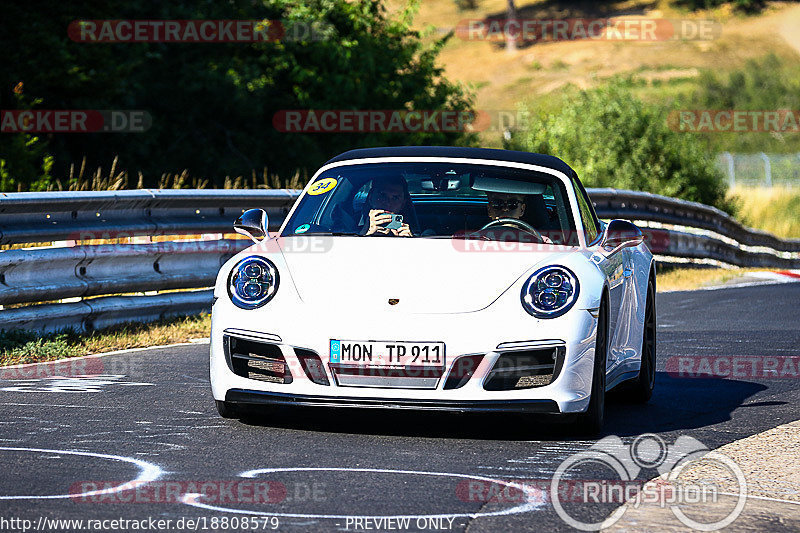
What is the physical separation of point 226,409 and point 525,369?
4.77 feet

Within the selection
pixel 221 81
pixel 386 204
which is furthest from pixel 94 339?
pixel 221 81

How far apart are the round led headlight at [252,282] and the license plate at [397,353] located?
0.52m

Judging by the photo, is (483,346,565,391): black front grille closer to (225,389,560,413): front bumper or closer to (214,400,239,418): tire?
(225,389,560,413): front bumper

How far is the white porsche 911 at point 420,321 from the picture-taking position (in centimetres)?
609

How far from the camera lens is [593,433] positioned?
6.48 metres

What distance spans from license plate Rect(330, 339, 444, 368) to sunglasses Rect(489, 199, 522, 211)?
60.9 inches

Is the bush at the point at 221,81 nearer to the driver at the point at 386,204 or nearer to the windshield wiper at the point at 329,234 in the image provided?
the driver at the point at 386,204

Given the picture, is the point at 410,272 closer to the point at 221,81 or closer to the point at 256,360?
the point at 256,360

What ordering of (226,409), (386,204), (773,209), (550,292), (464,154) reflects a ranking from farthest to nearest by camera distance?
(773,209) → (464,154) → (386,204) → (226,409) → (550,292)

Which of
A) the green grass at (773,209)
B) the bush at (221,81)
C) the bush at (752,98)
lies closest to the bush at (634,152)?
the bush at (221,81)

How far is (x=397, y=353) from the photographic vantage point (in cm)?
605

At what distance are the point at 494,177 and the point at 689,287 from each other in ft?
33.6

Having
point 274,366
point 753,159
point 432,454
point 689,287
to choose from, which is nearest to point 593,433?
point 432,454

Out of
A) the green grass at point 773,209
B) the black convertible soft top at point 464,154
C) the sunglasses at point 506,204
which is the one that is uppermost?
the black convertible soft top at point 464,154
